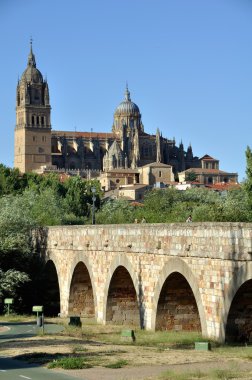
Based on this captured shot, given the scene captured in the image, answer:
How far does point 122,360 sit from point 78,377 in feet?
7.34

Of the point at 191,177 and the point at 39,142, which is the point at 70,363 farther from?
the point at 39,142

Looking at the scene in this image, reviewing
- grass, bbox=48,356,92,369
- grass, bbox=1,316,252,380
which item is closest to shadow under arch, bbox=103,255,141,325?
grass, bbox=1,316,252,380

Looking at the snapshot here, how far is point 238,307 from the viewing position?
22.4 m

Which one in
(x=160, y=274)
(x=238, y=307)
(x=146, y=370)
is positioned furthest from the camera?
(x=160, y=274)

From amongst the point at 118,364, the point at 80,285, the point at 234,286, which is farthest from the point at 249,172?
the point at 118,364

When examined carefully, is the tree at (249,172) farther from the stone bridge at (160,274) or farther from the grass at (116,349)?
the grass at (116,349)

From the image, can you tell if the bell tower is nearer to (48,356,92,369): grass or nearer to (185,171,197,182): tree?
(185,171,197,182): tree

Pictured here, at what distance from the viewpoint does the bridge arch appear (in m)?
21.8

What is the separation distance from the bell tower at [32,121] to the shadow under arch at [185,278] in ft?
526

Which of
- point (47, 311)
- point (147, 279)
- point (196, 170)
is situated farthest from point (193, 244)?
point (196, 170)

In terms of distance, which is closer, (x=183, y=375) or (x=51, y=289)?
(x=183, y=375)

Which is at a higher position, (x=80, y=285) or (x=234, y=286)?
(x=80, y=285)

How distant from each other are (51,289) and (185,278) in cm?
1727

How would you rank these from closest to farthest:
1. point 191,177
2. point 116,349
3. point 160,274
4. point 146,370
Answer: point 146,370 < point 116,349 < point 160,274 < point 191,177
